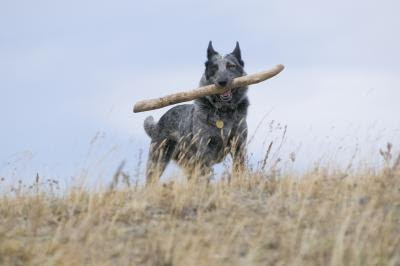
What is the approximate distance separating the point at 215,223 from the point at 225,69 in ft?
19.0

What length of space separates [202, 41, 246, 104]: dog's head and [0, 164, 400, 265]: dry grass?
374 cm

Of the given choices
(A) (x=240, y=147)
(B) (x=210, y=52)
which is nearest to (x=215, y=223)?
(A) (x=240, y=147)

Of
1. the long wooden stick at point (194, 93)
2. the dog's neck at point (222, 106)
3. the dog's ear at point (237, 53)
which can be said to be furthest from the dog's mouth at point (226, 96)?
the dog's ear at point (237, 53)

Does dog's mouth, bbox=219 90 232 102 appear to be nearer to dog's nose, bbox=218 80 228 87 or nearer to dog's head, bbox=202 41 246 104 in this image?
dog's head, bbox=202 41 246 104

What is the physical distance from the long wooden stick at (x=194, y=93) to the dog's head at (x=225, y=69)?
193 millimetres

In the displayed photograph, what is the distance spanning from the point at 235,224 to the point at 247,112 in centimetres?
605

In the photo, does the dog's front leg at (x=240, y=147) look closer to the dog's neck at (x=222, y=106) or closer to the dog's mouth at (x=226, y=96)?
the dog's neck at (x=222, y=106)

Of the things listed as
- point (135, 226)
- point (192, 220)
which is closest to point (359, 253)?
point (192, 220)

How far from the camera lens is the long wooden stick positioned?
1209 cm

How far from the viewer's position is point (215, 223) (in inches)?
282

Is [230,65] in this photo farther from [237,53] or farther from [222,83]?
[222,83]

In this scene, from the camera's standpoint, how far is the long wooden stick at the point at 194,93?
1209 cm

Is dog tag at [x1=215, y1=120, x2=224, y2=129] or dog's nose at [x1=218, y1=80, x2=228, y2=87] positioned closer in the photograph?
dog's nose at [x1=218, y1=80, x2=228, y2=87]

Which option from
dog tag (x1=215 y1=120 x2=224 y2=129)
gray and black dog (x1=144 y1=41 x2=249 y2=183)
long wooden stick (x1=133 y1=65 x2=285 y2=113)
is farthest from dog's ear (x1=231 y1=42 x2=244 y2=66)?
dog tag (x1=215 y1=120 x2=224 y2=129)
